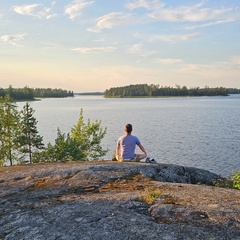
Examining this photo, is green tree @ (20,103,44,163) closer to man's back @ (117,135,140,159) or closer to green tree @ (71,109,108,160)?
green tree @ (71,109,108,160)

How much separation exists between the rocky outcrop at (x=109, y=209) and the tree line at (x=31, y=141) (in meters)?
22.9

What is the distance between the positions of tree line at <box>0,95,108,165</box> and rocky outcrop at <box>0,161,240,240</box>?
22859 millimetres

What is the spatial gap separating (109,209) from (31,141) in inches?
1336

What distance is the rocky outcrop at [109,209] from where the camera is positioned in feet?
20.3

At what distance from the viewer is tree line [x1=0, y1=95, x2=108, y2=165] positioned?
112ft

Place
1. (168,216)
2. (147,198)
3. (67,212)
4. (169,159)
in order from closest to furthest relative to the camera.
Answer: (168,216) → (67,212) → (147,198) → (169,159)

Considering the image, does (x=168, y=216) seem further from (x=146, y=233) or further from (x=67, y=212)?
(x=67, y=212)

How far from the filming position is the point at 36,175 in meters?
11.4

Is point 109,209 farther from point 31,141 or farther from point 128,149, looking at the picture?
point 31,141

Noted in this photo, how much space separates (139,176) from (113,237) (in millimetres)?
5190

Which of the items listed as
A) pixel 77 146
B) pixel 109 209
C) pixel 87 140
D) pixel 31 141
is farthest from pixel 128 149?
pixel 31 141

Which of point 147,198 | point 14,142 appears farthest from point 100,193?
point 14,142

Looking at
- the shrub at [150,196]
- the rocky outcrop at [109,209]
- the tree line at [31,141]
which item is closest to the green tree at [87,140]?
the tree line at [31,141]

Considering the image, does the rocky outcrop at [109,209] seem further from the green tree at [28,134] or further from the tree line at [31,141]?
the green tree at [28,134]
